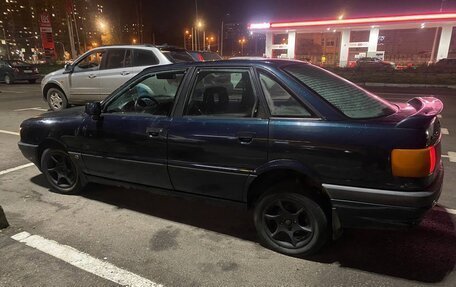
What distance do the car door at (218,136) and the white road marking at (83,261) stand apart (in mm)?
959

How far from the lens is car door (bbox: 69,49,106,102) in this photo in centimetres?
859

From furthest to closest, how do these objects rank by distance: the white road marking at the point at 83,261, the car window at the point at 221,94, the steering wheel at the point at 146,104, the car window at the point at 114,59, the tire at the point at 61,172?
the car window at the point at 114,59
the tire at the point at 61,172
the steering wheel at the point at 146,104
the car window at the point at 221,94
the white road marking at the point at 83,261

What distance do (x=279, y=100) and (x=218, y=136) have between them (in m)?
0.62

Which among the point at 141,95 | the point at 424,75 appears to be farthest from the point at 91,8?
the point at 141,95

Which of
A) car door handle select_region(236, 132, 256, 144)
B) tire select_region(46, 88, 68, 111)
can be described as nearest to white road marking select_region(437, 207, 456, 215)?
car door handle select_region(236, 132, 256, 144)

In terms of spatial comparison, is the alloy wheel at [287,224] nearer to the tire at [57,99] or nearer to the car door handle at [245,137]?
the car door handle at [245,137]

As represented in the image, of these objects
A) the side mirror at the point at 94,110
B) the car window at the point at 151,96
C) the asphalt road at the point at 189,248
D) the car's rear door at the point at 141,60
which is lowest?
the asphalt road at the point at 189,248

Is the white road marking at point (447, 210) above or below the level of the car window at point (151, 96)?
below

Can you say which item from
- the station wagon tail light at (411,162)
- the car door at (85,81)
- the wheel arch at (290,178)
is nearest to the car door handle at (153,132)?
the wheel arch at (290,178)

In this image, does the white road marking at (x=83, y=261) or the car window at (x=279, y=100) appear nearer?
the white road marking at (x=83, y=261)

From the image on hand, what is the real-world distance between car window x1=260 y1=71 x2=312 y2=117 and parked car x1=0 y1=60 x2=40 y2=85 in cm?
2175

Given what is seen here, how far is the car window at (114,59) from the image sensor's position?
816 centimetres

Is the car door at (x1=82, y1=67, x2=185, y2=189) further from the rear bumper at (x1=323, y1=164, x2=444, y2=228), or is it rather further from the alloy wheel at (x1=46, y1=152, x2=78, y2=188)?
the rear bumper at (x1=323, y1=164, x2=444, y2=228)

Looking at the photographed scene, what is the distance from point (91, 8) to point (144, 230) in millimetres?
60113
